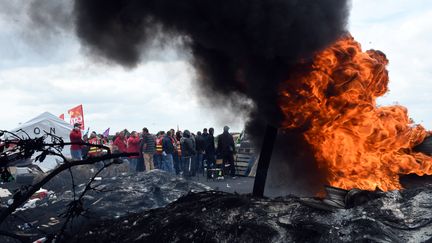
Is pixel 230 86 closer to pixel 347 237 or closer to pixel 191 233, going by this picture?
pixel 191 233

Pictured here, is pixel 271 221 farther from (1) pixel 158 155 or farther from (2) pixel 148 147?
(1) pixel 158 155

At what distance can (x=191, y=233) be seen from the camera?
6.73 meters

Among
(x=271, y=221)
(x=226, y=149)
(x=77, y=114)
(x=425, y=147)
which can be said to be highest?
(x=77, y=114)

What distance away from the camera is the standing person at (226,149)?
21.4 m

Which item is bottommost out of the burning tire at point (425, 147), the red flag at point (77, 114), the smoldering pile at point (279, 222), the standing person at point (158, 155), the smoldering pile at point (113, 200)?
the smoldering pile at point (113, 200)

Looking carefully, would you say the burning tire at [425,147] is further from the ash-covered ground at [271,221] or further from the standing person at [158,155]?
the standing person at [158,155]

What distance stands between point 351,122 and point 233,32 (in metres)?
3.06

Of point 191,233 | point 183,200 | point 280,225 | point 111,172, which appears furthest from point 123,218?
point 111,172

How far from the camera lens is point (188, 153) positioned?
21.2 meters

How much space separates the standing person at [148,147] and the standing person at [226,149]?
3232 mm

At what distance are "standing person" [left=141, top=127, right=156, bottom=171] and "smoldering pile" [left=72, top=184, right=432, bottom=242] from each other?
12.9 metres

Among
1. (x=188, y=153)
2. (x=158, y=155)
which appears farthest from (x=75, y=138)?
(x=188, y=153)

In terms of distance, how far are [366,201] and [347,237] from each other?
988mm

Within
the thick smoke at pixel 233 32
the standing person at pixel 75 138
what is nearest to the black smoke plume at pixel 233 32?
the thick smoke at pixel 233 32
